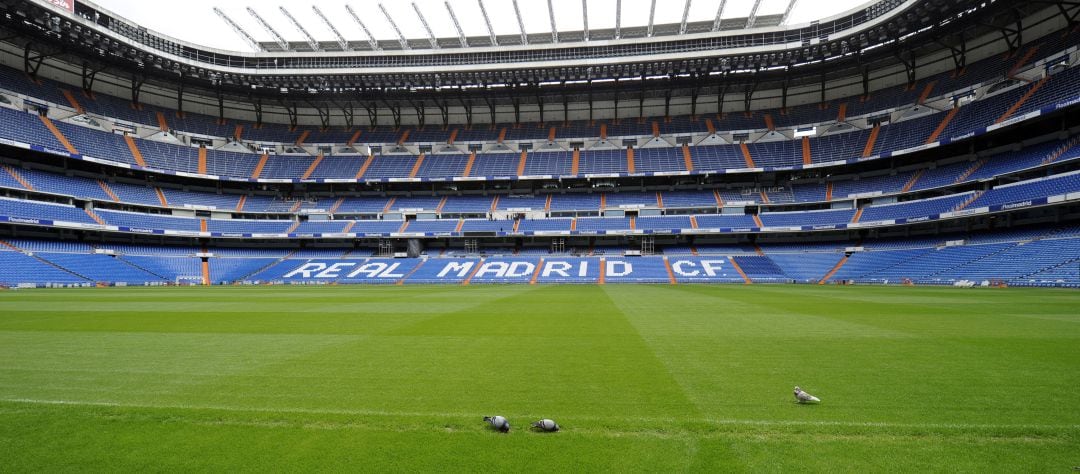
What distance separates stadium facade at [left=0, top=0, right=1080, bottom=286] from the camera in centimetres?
3603

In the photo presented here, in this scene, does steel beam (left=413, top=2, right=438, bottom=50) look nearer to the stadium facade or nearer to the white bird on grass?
the stadium facade

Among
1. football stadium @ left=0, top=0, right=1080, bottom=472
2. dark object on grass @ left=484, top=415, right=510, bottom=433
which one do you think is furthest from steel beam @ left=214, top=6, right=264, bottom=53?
dark object on grass @ left=484, top=415, right=510, bottom=433

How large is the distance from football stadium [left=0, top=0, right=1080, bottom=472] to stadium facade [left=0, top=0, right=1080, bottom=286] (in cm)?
35

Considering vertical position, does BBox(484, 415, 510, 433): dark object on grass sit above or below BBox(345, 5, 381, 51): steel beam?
below

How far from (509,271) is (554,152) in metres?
18.1

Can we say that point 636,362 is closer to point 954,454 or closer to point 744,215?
point 954,454

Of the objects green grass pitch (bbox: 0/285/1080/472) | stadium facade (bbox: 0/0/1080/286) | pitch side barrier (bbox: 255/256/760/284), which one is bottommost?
pitch side barrier (bbox: 255/256/760/284)

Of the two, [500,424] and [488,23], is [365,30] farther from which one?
[500,424]

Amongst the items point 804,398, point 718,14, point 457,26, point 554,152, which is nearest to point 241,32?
point 457,26

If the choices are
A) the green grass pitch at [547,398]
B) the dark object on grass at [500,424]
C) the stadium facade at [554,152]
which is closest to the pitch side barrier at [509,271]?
the stadium facade at [554,152]

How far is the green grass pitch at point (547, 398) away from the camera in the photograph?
371 cm

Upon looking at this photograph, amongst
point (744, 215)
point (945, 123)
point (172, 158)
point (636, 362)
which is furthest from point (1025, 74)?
point (172, 158)

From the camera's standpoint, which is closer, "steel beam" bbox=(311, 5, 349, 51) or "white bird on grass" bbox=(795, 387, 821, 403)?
"white bird on grass" bbox=(795, 387, 821, 403)

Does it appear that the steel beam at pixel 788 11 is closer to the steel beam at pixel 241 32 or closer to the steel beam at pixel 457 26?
the steel beam at pixel 457 26
